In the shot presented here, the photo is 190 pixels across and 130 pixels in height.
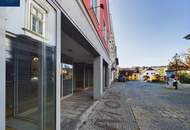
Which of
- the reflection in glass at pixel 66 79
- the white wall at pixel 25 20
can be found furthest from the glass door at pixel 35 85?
the reflection in glass at pixel 66 79

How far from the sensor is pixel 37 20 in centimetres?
287

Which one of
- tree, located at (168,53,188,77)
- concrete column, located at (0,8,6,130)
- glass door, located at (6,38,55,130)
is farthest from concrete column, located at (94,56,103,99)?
tree, located at (168,53,188,77)

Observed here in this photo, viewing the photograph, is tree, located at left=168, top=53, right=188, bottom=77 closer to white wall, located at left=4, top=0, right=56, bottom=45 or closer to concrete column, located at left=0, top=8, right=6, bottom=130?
white wall, located at left=4, top=0, right=56, bottom=45

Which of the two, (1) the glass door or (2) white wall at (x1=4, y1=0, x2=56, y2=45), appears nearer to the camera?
(2) white wall at (x1=4, y1=0, x2=56, y2=45)

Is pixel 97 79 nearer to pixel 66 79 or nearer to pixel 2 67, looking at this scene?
pixel 66 79

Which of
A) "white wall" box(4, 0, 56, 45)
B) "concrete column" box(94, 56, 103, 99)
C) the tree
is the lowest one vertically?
"concrete column" box(94, 56, 103, 99)

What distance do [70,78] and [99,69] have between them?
10.3 ft

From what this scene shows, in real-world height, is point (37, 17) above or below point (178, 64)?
below

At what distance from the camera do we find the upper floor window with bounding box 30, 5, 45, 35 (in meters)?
2.75

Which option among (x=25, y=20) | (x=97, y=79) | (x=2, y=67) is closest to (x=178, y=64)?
(x=97, y=79)

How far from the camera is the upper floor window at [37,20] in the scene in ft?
9.03

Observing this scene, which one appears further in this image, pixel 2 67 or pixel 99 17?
pixel 99 17

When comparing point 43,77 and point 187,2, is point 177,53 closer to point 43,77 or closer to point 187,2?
point 187,2

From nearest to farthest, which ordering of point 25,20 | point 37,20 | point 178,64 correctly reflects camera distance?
1. point 25,20
2. point 37,20
3. point 178,64
